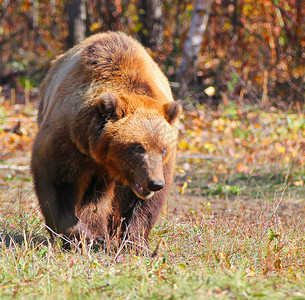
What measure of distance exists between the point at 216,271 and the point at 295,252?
2.91ft

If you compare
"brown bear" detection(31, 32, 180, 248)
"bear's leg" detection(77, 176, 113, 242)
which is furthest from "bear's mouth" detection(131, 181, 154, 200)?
"bear's leg" detection(77, 176, 113, 242)

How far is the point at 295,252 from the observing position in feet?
12.0

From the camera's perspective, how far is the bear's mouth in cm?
403

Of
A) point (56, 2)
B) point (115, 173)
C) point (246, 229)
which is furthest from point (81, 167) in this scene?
point (56, 2)

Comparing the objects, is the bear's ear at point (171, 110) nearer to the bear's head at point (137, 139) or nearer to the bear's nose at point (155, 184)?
the bear's head at point (137, 139)

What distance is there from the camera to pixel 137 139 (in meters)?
3.90

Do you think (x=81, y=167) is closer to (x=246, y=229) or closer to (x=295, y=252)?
(x=246, y=229)

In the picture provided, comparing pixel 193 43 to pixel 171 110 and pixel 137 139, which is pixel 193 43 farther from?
pixel 137 139

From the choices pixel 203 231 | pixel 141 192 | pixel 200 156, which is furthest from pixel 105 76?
pixel 200 156

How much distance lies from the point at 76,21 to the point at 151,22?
193 centimetres

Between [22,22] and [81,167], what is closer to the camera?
[81,167]

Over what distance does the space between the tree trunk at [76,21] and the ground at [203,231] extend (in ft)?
8.93

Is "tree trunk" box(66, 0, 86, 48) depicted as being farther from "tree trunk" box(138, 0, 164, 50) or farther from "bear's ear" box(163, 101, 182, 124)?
"bear's ear" box(163, 101, 182, 124)

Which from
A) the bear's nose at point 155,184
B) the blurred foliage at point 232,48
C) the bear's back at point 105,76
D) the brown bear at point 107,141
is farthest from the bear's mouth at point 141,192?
the blurred foliage at point 232,48
